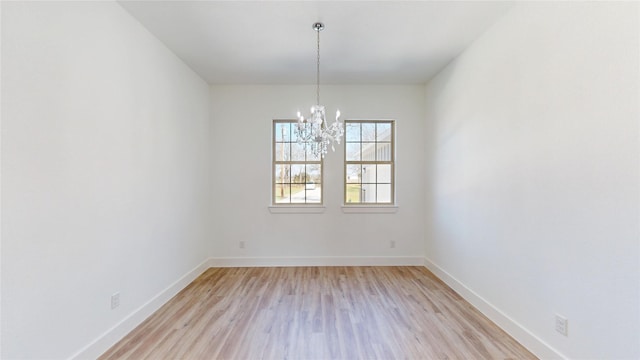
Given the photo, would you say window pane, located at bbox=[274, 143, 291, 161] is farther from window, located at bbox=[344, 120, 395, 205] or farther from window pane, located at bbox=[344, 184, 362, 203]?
window pane, located at bbox=[344, 184, 362, 203]

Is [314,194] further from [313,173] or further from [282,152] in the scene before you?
[282,152]

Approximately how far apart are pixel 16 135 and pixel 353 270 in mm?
3613

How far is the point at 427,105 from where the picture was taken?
4039 millimetres

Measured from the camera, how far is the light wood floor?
203cm

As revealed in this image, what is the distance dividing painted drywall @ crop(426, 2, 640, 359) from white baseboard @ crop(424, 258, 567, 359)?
1.3 inches

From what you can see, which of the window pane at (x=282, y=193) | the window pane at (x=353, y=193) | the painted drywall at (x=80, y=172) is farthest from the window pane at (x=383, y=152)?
the painted drywall at (x=80, y=172)

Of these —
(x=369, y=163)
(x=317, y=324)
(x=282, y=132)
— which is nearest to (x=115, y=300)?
(x=317, y=324)

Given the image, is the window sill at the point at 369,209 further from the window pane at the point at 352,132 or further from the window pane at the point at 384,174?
the window pane at the point at 352,132

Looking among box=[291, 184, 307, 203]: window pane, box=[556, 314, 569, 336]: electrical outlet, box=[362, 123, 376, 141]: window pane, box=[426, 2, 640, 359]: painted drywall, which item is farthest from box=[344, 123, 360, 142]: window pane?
box=[556, 314, 569, 336]: electrical outlet

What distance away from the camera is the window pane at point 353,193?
4.21 m

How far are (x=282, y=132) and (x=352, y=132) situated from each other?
3.67ft

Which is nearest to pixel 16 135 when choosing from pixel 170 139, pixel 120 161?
pixel 120 161

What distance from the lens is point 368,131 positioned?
4281 mm

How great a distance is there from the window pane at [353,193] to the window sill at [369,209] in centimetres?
14
